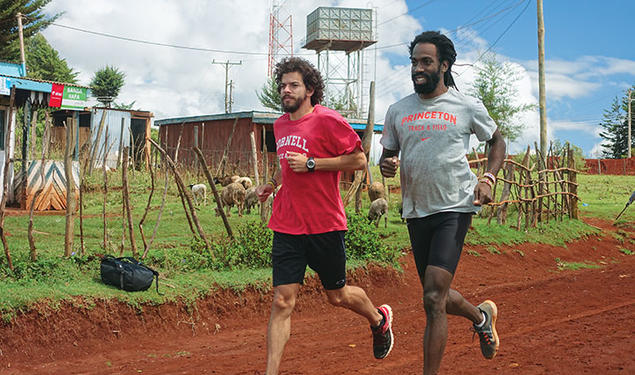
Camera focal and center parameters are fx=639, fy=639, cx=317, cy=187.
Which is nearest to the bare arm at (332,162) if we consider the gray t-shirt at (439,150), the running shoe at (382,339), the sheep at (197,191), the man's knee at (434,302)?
the gray t-shirt at (439,150)

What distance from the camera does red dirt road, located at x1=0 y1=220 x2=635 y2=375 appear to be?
5.14 metres

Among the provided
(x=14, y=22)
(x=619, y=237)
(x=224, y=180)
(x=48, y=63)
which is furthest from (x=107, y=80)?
(x=619, y=237)

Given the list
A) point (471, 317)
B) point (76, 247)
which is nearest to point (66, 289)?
point (76, 247)

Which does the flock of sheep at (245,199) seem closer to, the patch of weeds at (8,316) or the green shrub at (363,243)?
the green shrub at (363,243)

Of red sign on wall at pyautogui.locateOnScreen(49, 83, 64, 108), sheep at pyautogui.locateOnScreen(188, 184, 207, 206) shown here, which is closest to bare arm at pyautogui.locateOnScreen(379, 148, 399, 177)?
sheep at pyautogui.locateOnScreen(188, 184, 207, 206)

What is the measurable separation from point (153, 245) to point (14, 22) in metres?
23.3

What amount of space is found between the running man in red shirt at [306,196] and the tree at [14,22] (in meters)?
26.7

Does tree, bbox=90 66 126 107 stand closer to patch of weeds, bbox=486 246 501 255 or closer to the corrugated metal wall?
the corrugated metal wall

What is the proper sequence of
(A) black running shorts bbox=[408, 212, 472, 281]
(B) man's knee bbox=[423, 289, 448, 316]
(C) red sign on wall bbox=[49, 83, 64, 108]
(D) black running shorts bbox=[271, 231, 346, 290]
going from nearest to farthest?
1. (B) man's knee bbox=[423, 289, 448, 316]
2. (A) black running shorts bbox=[408, 212, 472, 281]
3. (D) black running shorts bbox=[271, 231, 346, 290]
4. (C) red sign on wall bbox=[49, 83, 64, 108]

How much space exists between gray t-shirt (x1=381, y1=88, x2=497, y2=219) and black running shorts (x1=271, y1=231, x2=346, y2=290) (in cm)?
56

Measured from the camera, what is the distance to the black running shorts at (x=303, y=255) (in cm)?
432

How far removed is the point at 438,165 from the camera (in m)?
4.09

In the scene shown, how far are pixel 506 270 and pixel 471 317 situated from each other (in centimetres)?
723

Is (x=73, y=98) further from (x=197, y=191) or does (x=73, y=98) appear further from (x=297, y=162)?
(x=297, y=162)
